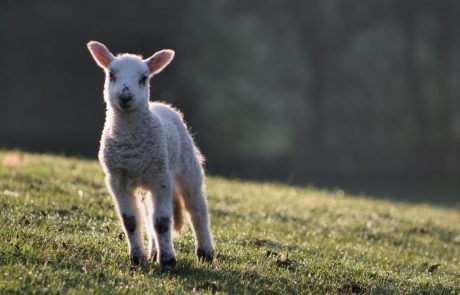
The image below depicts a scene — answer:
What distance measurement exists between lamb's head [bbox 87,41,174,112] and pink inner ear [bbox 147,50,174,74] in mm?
76

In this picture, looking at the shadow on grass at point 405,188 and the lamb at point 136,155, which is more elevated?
the lamb at point 136,155

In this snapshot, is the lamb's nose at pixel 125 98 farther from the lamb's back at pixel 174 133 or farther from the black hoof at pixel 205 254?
the black hoof at pixel 205 254

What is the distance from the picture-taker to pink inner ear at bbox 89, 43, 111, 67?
8.39 meters

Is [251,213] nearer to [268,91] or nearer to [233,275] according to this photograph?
[233,275]

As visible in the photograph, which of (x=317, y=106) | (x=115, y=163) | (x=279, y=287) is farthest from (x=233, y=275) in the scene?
(x=317, y=106)

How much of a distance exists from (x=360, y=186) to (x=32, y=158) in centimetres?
2636

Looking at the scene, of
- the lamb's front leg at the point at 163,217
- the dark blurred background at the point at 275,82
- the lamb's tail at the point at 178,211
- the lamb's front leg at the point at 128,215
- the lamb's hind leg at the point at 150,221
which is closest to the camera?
the lamb's front leg at the point at 163,217

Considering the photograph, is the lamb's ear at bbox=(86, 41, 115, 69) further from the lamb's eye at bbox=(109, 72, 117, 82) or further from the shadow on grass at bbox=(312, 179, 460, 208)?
the shadow on grass at bbox=(312, 179, 460, 208)

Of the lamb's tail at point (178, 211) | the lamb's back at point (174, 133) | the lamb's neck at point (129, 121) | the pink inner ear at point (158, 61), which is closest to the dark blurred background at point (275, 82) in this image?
the lamb's back at point (174, 133)

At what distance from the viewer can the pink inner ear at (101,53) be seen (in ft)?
27.5

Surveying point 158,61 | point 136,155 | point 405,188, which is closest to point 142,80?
point 158,61

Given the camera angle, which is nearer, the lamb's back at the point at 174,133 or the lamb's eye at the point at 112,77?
the lamb's eye at the point at 112,77

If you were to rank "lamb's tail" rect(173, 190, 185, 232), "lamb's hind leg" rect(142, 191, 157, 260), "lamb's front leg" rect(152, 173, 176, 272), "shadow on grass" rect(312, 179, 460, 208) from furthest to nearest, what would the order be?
Result: "shadow on grass" rect(312, 179, 460, 208) < "lamb's tail" rect(173, 190, 185, 232) < "lamb's hind leg" rect(142, 191, 157, 260) < "lamb's front leg" rect(152, 173, 176, 272)

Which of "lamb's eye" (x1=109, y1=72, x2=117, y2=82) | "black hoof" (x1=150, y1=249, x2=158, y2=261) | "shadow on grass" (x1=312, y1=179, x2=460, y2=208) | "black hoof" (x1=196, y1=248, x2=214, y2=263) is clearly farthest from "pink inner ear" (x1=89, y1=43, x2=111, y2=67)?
"shadow on grass" (x1=312, y1=179, x2=460, y2=208)
